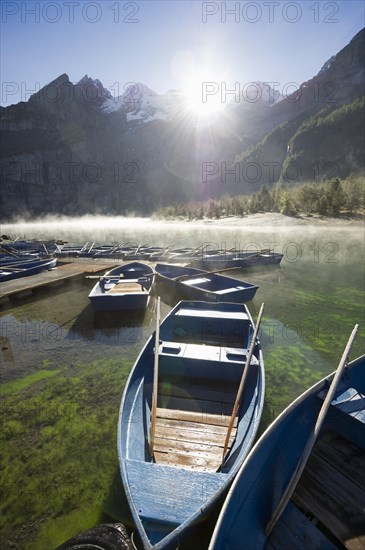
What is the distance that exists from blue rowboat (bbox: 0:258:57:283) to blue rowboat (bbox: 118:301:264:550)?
12832 millimetres

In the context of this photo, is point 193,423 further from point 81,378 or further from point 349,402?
point 81,378

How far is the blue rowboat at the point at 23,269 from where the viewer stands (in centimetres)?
1717

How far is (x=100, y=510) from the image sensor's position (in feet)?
14.3

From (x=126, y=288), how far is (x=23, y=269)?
922 centimetres

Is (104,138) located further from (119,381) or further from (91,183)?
(119,381)

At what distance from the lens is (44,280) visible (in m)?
16.8

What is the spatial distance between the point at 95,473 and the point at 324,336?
864cm

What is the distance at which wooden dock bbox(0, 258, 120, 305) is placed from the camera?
14770 mm

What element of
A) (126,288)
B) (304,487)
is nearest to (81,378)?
(126,288)

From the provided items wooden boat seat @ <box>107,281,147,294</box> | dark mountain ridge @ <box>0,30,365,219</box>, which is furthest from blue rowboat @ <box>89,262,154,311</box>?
dark mountain ridge @ <box>0,30,365,219</box>

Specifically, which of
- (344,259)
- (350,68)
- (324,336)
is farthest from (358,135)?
(324,336)

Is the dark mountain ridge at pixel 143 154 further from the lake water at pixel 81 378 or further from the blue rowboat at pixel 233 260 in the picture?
the lake water at pixel 81 378

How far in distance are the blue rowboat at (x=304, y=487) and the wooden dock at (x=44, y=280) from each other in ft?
46.4

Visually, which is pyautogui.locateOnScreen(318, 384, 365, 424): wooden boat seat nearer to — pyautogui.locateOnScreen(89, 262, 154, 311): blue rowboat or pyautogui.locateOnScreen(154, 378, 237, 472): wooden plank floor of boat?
pyautogui.locateOnScreen(154, 378, 237, 472): wooden plank floor of boat
